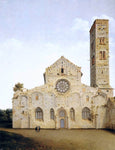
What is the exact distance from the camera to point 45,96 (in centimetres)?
3158

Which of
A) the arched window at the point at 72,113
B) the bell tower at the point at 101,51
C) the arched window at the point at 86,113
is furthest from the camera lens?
the bell tower at the point at 101,51

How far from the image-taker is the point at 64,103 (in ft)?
103

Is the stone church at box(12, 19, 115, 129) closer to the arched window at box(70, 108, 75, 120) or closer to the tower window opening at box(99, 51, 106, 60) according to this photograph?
the arched window at box(70, 108, 75, 120)

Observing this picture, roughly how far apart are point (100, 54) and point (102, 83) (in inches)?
269

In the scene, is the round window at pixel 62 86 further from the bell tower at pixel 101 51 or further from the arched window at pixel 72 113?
the bell tower at pixel 101 51

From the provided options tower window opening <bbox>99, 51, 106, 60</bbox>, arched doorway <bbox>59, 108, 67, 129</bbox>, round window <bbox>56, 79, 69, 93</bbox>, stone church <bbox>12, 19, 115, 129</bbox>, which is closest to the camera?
stone church <bbox>12, 19, 115, 129</bbox>

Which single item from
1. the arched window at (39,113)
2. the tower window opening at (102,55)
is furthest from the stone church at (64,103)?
the tower window opening at (102,55)

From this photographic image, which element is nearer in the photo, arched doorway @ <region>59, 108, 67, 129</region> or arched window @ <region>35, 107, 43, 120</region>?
arched doorway @ <region>59, 108, 67, 129</region>

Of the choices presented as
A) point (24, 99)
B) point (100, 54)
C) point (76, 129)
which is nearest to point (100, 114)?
point (76, 129)

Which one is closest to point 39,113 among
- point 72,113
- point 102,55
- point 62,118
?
point 62,118

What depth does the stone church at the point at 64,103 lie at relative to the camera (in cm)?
3070

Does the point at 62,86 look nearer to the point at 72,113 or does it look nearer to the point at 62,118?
the point at 72,113

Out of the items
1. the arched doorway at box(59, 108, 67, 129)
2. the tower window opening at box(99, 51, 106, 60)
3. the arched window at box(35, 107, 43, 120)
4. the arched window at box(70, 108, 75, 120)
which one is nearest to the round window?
the arched doorway at box(59, 108, 67, 129)

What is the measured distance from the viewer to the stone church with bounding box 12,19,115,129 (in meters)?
30.7
